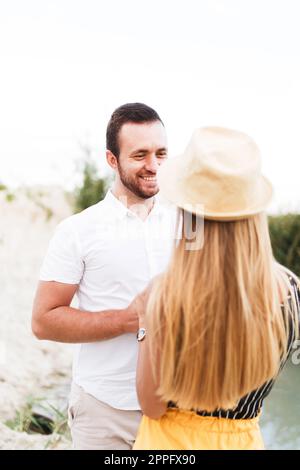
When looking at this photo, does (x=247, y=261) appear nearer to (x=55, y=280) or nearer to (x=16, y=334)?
(x=55, y=280)

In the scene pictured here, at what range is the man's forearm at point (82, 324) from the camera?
1998 millimetres

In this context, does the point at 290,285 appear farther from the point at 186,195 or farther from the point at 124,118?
the point at 124,118

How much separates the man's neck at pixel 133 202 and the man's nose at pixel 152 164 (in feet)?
0.37

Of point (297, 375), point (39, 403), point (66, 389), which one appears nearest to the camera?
point (39, 403)

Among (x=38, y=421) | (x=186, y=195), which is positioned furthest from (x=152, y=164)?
(x=38, y=421)

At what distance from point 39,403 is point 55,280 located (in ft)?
10.2

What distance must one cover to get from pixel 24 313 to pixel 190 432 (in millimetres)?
6239

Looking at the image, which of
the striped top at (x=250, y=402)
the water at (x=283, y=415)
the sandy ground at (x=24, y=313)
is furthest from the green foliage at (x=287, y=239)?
the striped top at (x=250, y=402)

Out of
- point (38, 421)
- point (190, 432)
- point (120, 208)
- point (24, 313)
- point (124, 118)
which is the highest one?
point (124, 118)

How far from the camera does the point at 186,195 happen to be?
4.84ft

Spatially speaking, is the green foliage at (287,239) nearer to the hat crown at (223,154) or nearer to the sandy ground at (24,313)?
the sandy ground at (24,313)

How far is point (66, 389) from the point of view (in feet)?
19.2

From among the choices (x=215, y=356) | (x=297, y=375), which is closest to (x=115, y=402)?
(x=215, y=356)

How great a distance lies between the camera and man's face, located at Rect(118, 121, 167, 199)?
7.23ft
